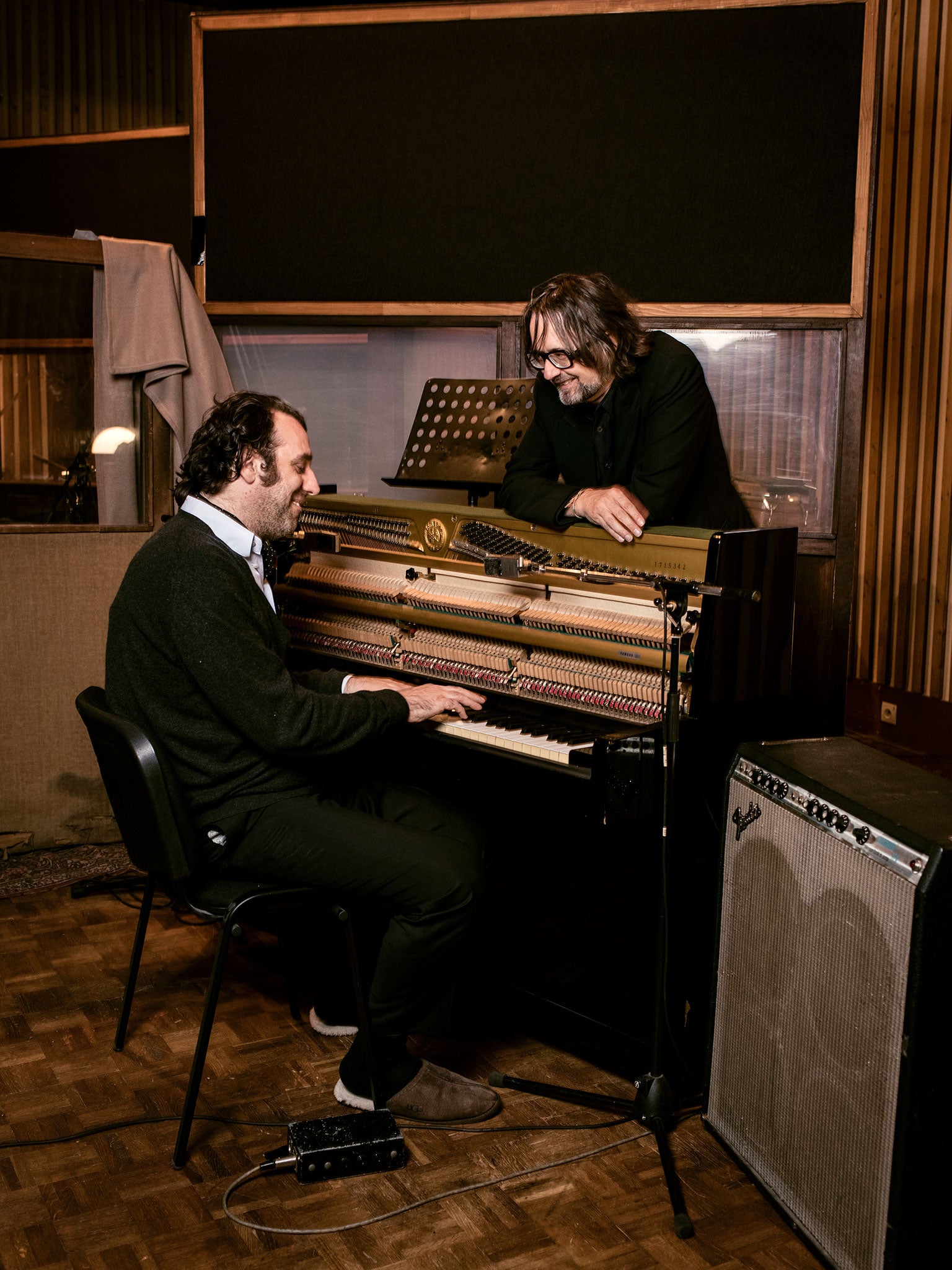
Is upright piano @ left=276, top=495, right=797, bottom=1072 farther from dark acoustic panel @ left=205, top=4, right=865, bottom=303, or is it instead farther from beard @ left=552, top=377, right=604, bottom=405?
dark acoustic panel @ left=205, top=4, right=865, bottom=303

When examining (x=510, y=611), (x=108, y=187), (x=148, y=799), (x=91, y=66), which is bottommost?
(x=148, y=799)

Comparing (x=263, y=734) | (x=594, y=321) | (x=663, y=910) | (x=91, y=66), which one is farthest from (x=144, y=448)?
(x=91, y=66)

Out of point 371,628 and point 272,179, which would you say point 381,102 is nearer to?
point 272,179

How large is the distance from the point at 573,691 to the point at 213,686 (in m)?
0.78

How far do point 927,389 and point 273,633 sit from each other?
4.47 meters

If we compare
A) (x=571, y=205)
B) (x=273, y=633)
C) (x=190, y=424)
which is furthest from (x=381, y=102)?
(x=273, y=633)

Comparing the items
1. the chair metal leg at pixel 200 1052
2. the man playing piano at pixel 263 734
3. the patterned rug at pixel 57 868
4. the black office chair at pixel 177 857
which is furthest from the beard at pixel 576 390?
the patterned rug at pixel 57 868

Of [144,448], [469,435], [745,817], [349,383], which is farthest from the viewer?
[349,383]

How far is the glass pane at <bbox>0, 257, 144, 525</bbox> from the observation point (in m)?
4.20

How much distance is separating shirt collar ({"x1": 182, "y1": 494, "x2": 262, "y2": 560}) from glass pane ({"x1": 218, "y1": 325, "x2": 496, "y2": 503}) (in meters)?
1.77

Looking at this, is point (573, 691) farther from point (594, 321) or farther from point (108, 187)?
point (108, 187)

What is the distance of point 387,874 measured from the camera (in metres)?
2.52

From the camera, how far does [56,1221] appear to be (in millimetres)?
2273

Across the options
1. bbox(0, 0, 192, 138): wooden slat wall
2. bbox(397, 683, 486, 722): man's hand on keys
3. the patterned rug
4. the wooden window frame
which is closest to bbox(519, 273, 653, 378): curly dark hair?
bbox(397, 683, 486, 722): man's hand on keys
